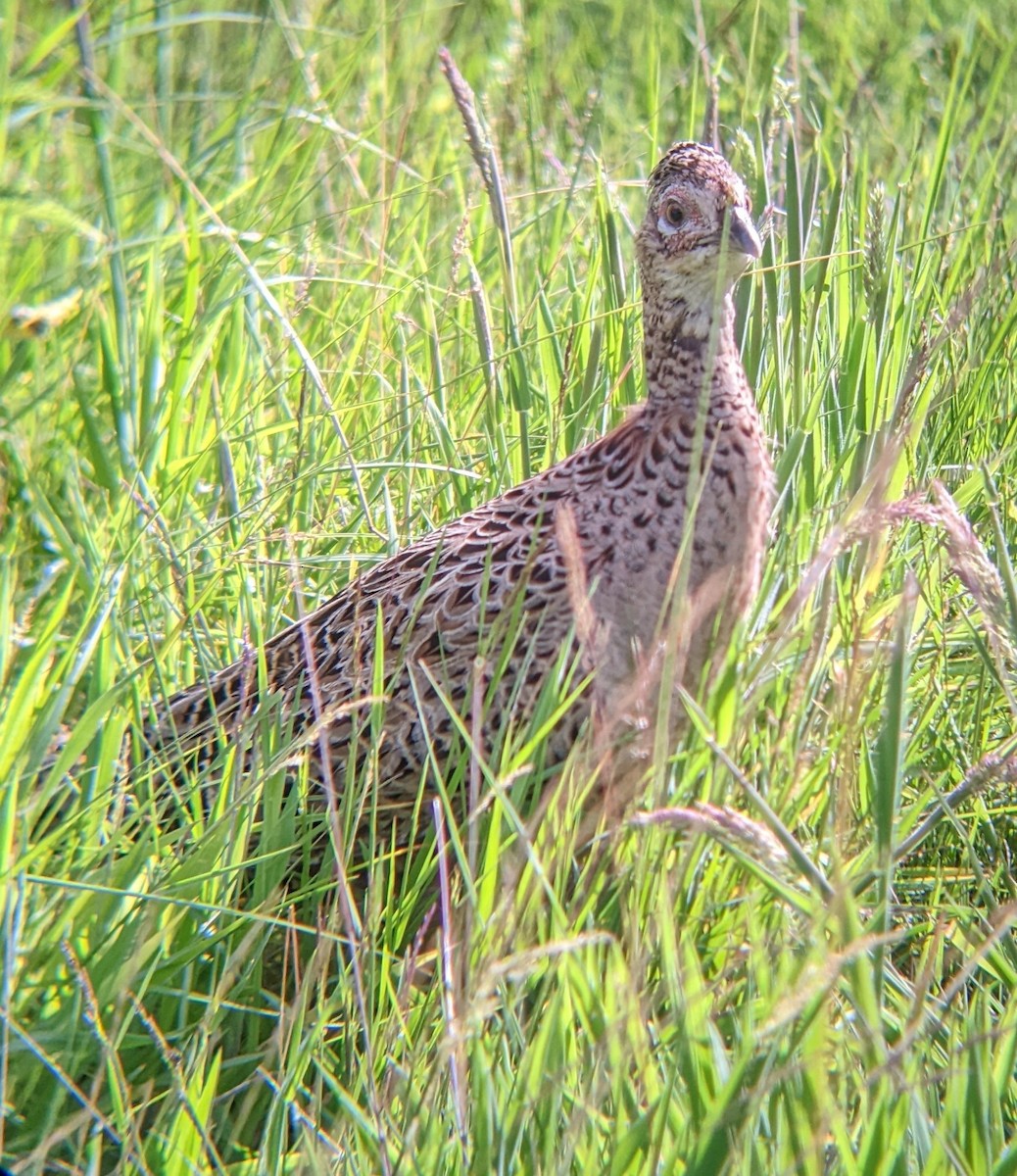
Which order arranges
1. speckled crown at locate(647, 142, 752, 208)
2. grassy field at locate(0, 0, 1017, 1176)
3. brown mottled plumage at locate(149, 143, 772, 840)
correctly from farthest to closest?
speckled crown at locate(647, 142, 752, 208)
brown mottled plumage at locate(149, 143, 772, 840)
grassy field at locate(0, 0, 1017, 1176)

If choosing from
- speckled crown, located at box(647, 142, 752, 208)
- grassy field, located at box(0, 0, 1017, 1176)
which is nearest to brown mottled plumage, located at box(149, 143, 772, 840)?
speckled crown, located at box(647, 142, 752, 208)

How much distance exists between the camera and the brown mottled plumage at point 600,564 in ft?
9.02

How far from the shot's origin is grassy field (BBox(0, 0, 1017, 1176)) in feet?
5.80

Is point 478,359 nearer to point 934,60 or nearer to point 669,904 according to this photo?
Result: point 669,904

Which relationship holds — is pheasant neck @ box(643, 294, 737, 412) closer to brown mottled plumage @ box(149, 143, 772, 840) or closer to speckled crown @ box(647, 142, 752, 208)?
brown mottled plumage @ box(149, 143, 772, 840)

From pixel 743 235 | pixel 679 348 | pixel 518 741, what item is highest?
pixel 743 235

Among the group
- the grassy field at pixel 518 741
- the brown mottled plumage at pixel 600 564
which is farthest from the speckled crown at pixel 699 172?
the grassy field at pixel 518 741

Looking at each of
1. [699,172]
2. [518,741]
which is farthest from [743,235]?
[518,741]

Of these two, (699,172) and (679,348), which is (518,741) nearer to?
(679,348)

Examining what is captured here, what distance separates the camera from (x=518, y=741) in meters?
2.38

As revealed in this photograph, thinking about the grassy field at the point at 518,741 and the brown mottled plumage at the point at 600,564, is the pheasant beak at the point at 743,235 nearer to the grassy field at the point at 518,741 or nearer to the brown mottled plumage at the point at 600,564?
the brown mottled plumage at the point at 600,564

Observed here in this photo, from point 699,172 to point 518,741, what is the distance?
1.22 meters

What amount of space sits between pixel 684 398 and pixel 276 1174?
1623mm

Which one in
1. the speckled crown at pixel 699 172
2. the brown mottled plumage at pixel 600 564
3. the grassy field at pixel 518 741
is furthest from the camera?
the speckled crown at pixel 699 172
